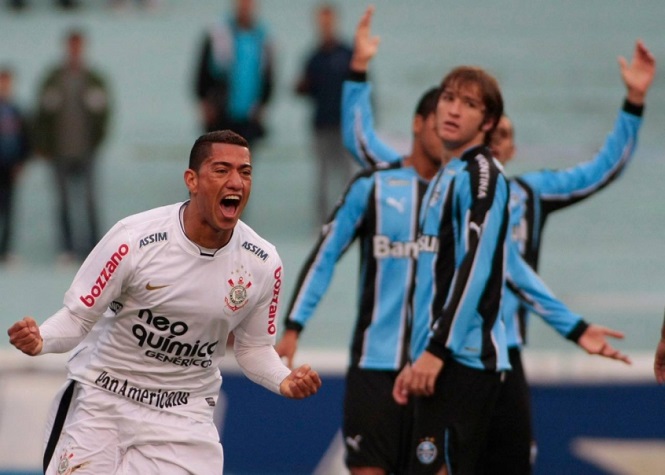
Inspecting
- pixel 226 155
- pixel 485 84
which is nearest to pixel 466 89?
pixel 485 84

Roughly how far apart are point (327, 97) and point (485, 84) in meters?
7.80

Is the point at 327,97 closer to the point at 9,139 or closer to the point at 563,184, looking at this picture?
the point at 9,139

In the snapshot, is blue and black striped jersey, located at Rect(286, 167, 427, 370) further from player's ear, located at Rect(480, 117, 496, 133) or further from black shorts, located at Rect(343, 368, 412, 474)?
player's ear, located at Rect(480, 117, 496, 133)

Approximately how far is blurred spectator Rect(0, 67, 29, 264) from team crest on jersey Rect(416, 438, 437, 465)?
8.24 meters

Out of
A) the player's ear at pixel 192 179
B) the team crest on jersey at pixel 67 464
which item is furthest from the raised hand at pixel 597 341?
the team crest on jersey at pixel 67 464

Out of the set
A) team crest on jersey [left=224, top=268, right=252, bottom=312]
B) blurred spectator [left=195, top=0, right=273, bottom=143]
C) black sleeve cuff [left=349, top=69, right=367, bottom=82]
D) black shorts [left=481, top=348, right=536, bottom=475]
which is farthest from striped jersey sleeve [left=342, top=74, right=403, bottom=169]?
blurred spectator [left=195, top=0, right=273, bottom=143]

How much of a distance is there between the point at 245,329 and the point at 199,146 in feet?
2.67

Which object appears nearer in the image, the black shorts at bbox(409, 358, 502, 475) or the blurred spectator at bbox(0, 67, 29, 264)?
the black shorts at bbox(409, 358, 502, 475)

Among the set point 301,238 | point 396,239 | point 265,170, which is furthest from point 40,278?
point 396,239

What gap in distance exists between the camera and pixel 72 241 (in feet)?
45.8

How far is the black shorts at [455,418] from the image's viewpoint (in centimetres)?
586

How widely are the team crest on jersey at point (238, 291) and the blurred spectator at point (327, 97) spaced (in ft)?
26.4

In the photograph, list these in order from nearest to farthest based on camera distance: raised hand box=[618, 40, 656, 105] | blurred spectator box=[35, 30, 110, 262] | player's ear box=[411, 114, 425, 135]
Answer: player's ear box=[411, 114, 425, 135]
raised hand box=[618, 40, 656, 105]
blurred spectator box=[35, 30, 110, 262]

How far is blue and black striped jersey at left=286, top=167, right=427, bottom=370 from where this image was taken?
21.4ft
